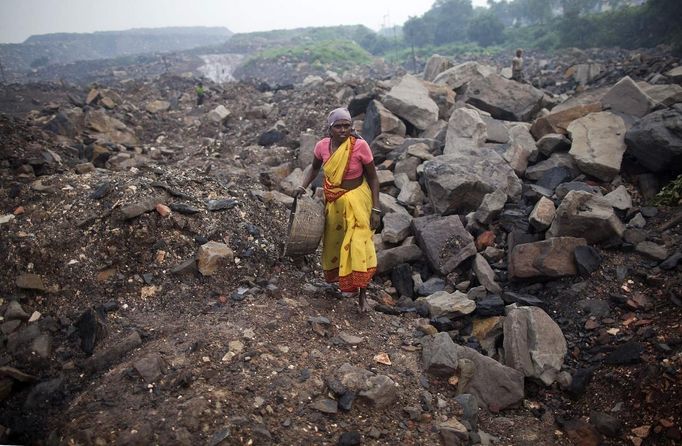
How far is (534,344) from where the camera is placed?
3.01 meters

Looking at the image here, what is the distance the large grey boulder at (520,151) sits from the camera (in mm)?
5227

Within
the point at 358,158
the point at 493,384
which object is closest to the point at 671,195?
the point at 493,384

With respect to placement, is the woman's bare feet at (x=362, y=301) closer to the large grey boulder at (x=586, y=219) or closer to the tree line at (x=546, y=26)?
the large grey boulder at (x=586, y=219)

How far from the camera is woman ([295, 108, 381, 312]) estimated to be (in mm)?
3195

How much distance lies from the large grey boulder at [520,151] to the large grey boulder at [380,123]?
70.9 inches

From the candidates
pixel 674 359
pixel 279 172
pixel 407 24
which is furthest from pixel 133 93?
pixel 407 24

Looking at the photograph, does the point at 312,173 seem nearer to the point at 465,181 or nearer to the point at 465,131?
the point at 465,181

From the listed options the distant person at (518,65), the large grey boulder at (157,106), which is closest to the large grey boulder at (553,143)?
the distant person at (518,65)

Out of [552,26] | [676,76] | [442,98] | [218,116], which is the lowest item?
[218,116]

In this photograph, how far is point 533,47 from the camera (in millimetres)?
35000

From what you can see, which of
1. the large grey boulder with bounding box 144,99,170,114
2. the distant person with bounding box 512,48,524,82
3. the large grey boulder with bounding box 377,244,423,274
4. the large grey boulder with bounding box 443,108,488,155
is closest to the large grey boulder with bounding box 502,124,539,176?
the large grey boulder with bounding box 443,108,488,155

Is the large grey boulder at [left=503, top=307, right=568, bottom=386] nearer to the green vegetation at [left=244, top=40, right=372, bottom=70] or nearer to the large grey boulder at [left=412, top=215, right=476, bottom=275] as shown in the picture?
the large grey boulder at [left=412, top=215, right=476, bottom=275]

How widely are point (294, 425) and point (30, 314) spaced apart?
7.96ft

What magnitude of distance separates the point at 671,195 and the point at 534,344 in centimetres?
248
